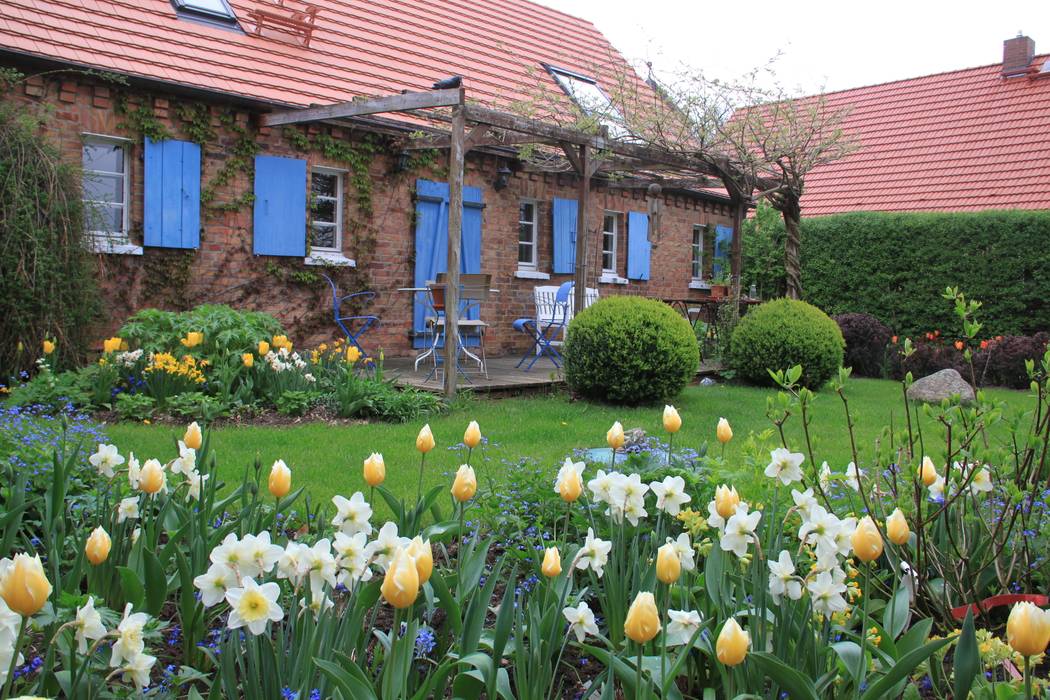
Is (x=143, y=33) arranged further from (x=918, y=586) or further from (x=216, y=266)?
(x=918, y=586)

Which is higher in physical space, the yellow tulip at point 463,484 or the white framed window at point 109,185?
the white framed window at point 109,185

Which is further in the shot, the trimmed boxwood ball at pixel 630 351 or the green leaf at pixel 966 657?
the trimmed boxwood ball at pixel 630 351

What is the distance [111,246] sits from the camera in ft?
28.2

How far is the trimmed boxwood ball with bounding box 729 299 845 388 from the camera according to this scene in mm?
10234

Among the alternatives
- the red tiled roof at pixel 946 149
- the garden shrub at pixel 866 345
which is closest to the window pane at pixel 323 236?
the garden shrub at pixel 866 345

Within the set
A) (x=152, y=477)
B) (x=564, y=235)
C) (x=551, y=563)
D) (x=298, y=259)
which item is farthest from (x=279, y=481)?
(x=564, y=235)

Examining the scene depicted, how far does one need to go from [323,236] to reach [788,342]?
18.6 ft

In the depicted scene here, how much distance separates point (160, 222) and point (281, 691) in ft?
27.2

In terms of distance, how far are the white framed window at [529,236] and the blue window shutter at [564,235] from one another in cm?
29

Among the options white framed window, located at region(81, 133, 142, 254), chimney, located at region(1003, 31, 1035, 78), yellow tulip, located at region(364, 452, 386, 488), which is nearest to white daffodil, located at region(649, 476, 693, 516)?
yellow tulip, located at region(364, 452, 386, 488)

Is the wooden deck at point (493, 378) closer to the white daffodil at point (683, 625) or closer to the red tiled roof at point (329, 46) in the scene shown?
the red tiled roof at point (329, 46)

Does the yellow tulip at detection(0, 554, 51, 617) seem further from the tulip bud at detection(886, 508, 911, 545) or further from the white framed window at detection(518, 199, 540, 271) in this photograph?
the white framed window at detection(518, 199, 540, 271)

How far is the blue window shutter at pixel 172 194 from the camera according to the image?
900cm

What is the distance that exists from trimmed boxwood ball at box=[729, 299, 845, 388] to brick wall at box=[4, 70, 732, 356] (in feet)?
7.44
